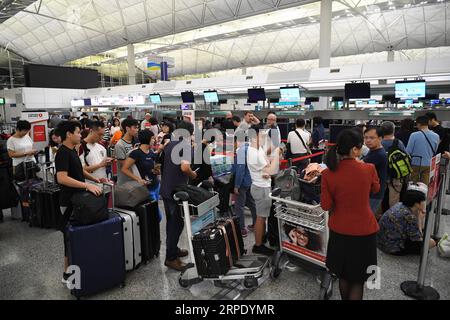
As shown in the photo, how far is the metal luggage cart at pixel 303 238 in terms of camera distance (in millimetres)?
2982

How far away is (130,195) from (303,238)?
6.48ft

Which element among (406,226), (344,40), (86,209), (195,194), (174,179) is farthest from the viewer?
(344,40)

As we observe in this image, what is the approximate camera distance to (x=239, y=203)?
14.4 feet

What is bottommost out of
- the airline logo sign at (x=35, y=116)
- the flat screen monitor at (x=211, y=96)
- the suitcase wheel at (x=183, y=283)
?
the suitcase wheel at (x=183, y=283)

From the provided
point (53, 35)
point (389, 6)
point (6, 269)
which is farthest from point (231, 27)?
point (6, 269)

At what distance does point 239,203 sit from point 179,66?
96.1 ft

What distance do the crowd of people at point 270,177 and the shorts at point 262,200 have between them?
1 centimetres

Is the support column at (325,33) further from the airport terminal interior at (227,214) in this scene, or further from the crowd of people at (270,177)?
the crowd of people at (270,177)

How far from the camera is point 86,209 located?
2.84 metres

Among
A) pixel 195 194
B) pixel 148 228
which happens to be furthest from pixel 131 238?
pixel 195 194

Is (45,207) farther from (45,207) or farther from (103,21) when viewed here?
(103,21)

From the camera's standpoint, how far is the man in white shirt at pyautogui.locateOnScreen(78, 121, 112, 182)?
4047 mm

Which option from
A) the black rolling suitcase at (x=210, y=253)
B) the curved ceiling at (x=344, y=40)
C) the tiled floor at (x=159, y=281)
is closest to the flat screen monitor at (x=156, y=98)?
the curved ceiling at (x=344, y=40)

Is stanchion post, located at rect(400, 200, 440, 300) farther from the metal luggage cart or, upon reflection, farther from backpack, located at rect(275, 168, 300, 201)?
backpack, located at rect(275, 168, 300, 201)
